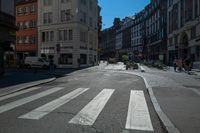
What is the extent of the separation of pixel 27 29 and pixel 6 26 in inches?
1207

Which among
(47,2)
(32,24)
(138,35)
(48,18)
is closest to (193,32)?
(48,18)

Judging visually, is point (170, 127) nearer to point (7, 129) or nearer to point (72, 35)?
point (7, 129)

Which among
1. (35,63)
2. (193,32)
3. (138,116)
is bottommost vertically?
(138,116)

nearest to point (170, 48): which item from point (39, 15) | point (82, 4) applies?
point (82, 4)

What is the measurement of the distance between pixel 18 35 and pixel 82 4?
1547cm

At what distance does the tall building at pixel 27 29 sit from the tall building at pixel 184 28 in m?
28.9

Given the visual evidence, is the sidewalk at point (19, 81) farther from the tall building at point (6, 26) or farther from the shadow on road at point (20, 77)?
the tall building at point (6, 26)

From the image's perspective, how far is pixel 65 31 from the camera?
4275 centimetres

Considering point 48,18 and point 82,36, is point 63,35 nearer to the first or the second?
point 82,36

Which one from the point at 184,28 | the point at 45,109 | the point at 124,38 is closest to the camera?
the point at 45,109

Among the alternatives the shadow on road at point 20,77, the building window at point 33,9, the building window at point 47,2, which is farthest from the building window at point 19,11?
the shadow on road at point 20,77

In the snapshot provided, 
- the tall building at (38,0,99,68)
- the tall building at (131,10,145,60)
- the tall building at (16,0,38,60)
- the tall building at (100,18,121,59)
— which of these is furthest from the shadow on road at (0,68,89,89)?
the tall building at (100,18,121,59)

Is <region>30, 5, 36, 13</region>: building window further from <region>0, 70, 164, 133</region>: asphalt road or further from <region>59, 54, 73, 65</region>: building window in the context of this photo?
<region>0, 70, 164, 133</region>: asphalt road

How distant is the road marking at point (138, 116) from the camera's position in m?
5.75
